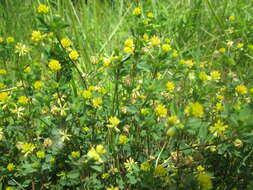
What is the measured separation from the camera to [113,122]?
4.36 ft

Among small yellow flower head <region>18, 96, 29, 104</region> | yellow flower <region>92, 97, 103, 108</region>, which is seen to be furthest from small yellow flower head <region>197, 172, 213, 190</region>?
small yellow flower head <region>18, 96, 29, 104</region>

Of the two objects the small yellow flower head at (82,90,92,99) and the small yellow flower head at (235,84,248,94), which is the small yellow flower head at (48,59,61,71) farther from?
the small yellow flower head at (235,84,248,94)

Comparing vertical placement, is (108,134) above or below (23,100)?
below

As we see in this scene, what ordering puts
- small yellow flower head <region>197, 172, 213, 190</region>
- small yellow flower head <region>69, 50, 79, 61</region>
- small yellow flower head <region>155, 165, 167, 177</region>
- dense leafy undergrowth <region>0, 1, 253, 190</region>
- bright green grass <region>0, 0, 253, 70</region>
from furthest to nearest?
bright green grass <region>0, 0, 253, 70</region> < small yellow flower head <region>69, 50, 79, 61</region> < dense leafy undergrowth <region>0, 1, 253, 190</region> < small yellow flower head <region>155, 165, 167, 177</region> < small yellow flower head <region>197, 172, 213, 190</region>

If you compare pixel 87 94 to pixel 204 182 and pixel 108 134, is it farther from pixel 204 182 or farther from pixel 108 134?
pixel 204 182

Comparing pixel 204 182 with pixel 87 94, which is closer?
pixel 204 182

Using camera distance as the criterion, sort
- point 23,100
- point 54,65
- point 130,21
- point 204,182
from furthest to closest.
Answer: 1. point 130,21
2. point 23,100
3. point 54,65
4. point 204,182

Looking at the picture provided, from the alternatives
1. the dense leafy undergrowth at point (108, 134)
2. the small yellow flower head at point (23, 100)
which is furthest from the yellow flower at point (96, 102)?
the small yellow flower head at point (23, 100)

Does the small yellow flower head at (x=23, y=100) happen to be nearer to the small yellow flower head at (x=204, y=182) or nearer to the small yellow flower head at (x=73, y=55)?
the small yellow flower head at (x=73, y=55)

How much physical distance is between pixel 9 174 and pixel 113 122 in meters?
0.57

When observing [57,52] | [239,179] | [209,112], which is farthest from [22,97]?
[239,179]

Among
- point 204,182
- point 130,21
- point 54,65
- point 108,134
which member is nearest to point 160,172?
point 204,182

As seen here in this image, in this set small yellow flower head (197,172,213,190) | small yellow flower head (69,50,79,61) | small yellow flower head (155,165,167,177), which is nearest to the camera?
small yellow flower head (197,172,213,190)


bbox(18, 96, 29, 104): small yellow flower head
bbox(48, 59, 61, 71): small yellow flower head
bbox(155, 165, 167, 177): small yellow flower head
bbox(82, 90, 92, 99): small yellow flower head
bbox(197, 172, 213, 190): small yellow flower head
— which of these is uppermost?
bbox(48, 59, 61, 71): small yellow flower head
